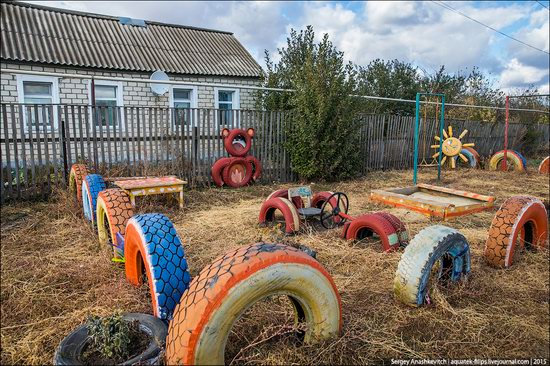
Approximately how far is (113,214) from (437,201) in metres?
5.35

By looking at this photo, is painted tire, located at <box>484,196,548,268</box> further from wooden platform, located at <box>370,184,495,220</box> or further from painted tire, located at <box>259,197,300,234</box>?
painted tire, located at <box>259,197,300,234</box>

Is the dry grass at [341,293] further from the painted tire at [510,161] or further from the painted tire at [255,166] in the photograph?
the painted tire at [510,161]

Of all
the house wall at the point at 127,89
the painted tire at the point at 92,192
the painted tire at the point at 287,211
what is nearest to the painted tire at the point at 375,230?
the painted tire at the point at 287,211

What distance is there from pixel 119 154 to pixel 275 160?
3.60 m

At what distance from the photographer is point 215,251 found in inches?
165

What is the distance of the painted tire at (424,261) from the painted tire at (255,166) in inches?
230

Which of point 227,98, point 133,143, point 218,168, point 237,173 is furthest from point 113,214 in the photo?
point 227,98

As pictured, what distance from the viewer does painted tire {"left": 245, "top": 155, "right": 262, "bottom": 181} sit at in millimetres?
8570

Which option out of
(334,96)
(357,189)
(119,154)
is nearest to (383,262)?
(357,189)

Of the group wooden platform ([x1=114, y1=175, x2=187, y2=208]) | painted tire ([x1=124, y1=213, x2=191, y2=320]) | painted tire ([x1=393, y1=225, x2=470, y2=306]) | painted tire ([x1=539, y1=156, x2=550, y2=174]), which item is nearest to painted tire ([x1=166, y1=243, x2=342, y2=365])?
painted tire ([x1=124, y1=213, x2=191, y2=320])

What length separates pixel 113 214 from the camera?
12.2ft

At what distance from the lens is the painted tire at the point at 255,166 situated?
857 cm

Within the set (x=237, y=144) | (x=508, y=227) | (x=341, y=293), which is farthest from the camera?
(x=237, y=144)

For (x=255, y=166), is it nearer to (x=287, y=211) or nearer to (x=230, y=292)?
(x=287, y=211)
